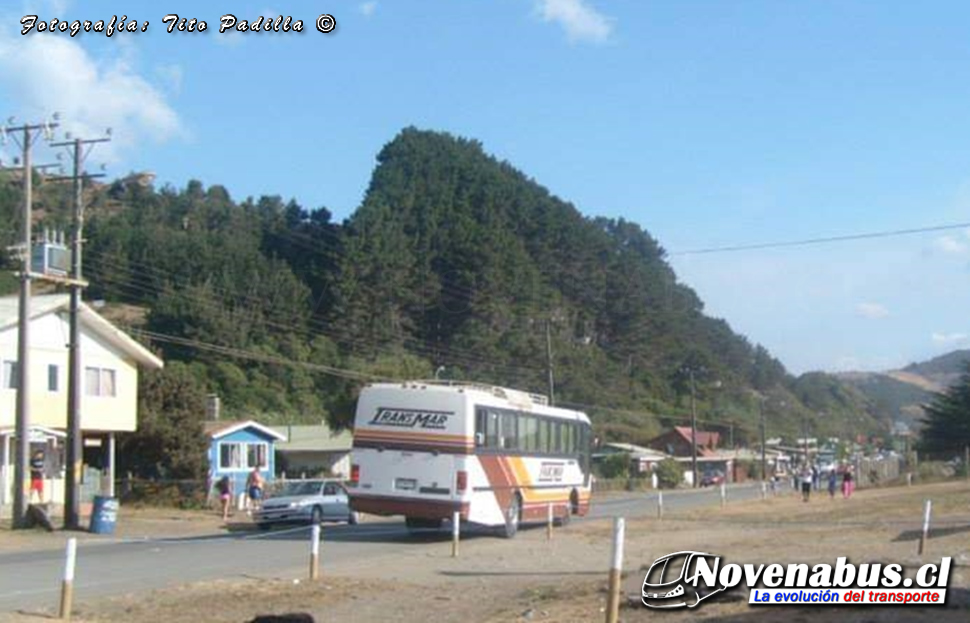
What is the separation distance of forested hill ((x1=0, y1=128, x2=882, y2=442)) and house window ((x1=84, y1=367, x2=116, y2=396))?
19631 mm

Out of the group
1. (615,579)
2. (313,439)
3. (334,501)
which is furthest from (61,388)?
(615,579)

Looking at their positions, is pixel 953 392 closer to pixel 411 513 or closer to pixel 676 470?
pixel 676 470

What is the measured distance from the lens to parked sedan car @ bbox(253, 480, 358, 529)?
36.1 meters

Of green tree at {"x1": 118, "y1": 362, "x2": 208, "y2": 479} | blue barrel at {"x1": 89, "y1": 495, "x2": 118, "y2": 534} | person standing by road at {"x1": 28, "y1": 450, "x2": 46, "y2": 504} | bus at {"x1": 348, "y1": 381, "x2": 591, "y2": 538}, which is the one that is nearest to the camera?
bus at {"x1": 348, "y1": 381, "x2": 591, "y2": 538}

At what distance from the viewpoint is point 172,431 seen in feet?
A: 178

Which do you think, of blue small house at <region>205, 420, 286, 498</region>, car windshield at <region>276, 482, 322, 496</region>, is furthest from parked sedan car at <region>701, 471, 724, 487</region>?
car windshield at <region>276, 482, 322, 496</region>

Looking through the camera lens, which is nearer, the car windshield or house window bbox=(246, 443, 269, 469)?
the car windshield

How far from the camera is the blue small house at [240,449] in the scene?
5869 cm

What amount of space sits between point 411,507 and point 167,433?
28.5 m

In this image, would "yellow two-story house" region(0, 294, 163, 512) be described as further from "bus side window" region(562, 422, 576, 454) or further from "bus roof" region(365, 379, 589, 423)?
"bus roof" region(365, 379, 589, 423)

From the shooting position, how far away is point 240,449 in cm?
6069

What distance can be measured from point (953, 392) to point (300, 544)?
72939mm

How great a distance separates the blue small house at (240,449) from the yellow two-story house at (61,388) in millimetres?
5683

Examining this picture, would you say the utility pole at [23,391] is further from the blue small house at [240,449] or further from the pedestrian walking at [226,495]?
the blue small house at [240,449]
